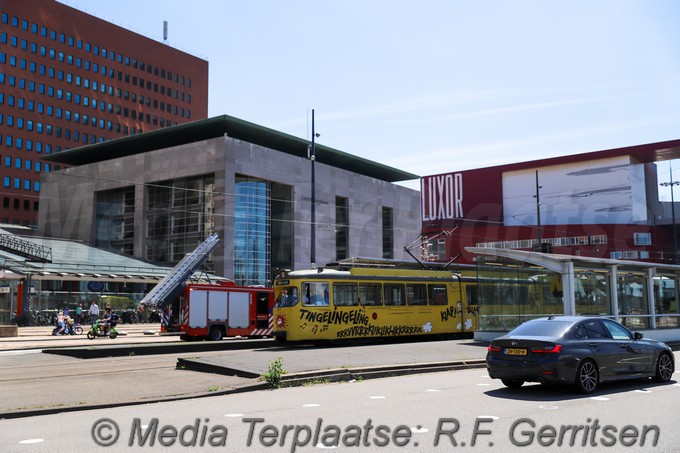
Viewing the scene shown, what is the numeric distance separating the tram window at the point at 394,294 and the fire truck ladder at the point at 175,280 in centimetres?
1113

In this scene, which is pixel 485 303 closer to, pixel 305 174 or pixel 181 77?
pixel 305 174

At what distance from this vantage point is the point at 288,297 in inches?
979

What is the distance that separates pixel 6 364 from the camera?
1800 cm

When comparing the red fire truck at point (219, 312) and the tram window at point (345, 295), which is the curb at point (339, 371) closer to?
the tram window at point (345, 295)

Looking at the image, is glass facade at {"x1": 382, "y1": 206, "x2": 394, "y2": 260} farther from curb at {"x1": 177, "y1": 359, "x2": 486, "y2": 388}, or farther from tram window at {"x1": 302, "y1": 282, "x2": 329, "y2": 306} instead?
curb at {"x1": 177, "y1": 359, "x2": 486, "y2": 388}

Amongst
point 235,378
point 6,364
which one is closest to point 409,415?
point 235,378

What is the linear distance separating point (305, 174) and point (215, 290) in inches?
1774

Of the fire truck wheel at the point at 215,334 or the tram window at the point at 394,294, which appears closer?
the tram window at the point at 394,294

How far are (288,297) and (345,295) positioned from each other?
86.9 inches

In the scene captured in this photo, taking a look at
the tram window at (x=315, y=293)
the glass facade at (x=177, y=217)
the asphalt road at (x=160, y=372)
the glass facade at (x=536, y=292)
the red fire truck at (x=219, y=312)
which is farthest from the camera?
the glass facade at (x=177, y=217)

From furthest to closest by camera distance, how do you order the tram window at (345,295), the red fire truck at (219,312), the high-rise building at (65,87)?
the high-rise building at (65,87) → the red fire truck at (219,312) → the tram window at (345,295)

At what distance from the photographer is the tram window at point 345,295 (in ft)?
82.2

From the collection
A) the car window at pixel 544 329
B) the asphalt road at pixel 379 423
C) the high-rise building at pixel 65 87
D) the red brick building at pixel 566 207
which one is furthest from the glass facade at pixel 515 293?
the high-rise building at pixel 65 87

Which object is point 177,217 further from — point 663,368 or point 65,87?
point 663,368
